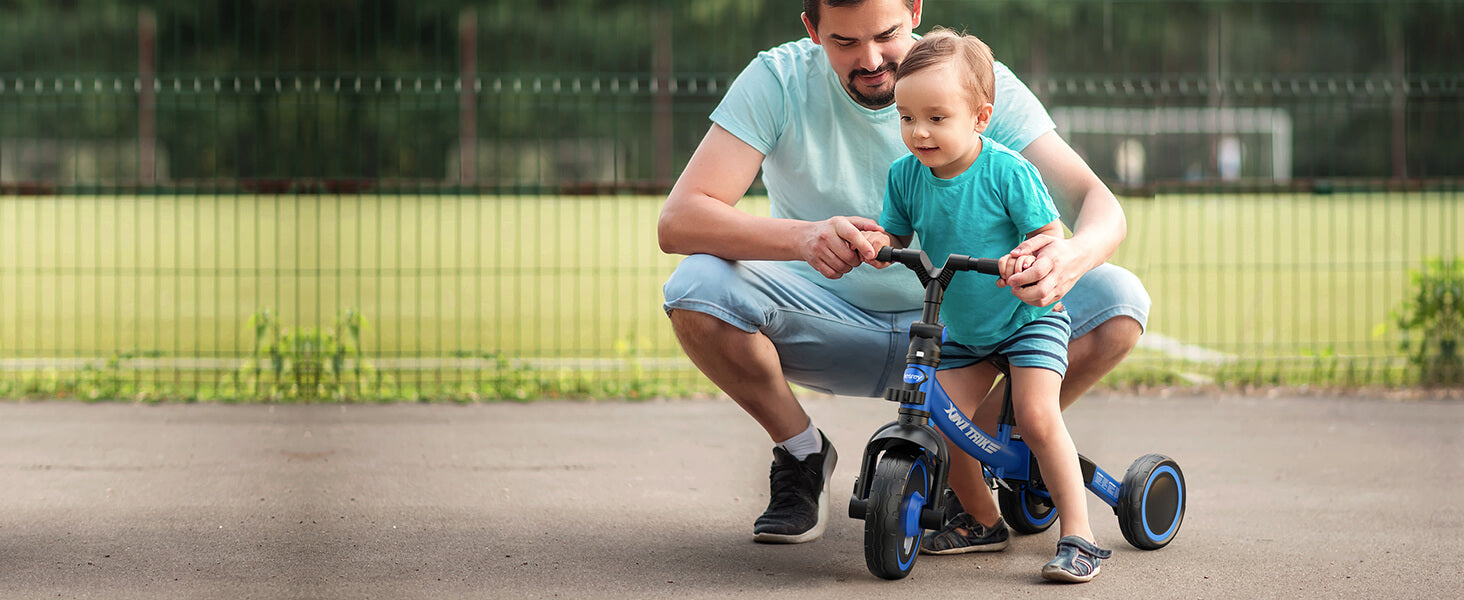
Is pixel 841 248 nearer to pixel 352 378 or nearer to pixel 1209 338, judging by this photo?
pixel 352 378

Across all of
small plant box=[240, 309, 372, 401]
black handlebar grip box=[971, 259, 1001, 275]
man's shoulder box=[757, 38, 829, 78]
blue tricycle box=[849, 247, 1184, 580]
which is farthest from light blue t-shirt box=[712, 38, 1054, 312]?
small plant box=[240, 309, 372, 401]

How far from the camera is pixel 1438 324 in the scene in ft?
20.2

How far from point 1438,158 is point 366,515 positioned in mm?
8901

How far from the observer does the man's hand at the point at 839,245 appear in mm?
2652

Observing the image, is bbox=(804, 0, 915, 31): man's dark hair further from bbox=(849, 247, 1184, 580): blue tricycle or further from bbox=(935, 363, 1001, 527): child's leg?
bbox=(935, 363, 1001, 527): child's leg

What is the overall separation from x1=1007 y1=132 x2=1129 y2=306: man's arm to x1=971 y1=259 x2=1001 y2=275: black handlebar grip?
4cm

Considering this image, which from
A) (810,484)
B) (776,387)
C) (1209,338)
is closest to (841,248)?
(776,387)

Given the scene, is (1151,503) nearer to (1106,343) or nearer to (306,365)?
(1106,343)

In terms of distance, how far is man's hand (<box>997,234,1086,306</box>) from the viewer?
2.52 meters

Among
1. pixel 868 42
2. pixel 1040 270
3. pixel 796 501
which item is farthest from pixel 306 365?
pixel 1040 270

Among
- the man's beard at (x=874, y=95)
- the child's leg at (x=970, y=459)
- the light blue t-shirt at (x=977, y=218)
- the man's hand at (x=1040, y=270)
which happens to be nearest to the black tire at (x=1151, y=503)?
the child's leg at (x=970, y=459)

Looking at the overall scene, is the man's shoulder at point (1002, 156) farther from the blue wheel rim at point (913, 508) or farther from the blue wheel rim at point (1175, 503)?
the blue wheel rim at point (1175, 503)

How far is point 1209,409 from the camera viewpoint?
5695 millimetres

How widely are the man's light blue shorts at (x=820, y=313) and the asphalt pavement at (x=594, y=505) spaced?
1.32ft
